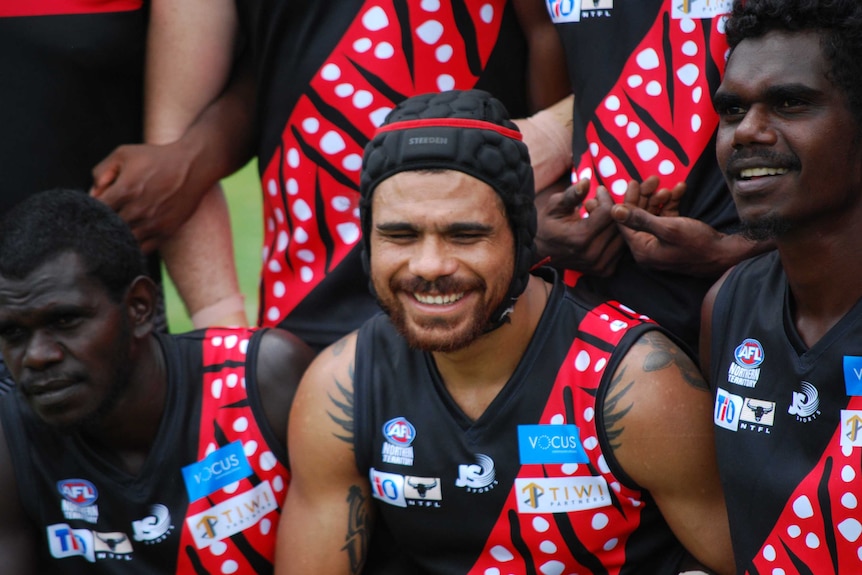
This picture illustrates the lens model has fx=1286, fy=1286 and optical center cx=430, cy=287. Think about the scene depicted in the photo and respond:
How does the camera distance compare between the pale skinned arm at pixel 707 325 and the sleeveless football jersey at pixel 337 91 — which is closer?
the pale skinned arm at pixel 707 325

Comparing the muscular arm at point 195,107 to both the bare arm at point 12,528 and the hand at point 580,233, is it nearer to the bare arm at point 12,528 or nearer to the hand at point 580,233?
the bare arm at point 12,528

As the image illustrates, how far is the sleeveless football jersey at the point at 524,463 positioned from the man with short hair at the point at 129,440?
424mm

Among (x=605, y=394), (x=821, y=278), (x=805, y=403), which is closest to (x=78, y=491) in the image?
(x=605, y=394)

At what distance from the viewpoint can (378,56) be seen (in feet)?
13.6

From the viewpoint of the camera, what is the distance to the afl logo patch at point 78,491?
4066mm

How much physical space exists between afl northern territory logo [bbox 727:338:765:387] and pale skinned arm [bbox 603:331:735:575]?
160 millimetres

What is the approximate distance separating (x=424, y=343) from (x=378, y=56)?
1052 millimetres

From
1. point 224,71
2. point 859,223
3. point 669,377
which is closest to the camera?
point 859,223

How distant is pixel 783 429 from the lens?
3246 mm

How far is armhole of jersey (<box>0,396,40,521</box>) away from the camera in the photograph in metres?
4.09

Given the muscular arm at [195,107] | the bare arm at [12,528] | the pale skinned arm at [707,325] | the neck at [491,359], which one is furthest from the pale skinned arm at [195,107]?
the pale skinned arm at [707,325]

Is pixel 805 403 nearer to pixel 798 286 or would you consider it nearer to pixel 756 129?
pixel 798 286

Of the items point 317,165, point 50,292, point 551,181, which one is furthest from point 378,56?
point 50,292

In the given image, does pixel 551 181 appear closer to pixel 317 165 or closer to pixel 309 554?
pixel 317 165
